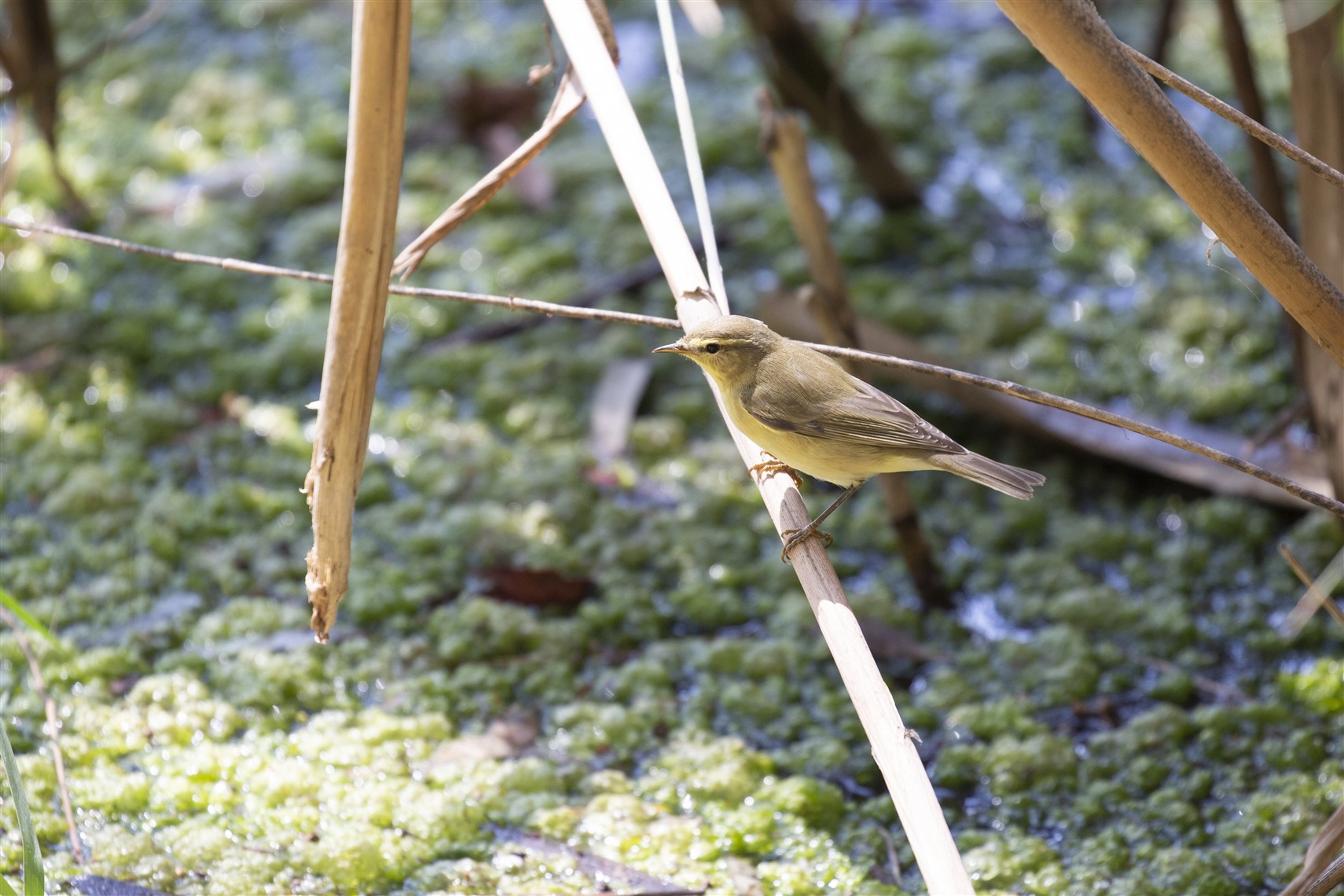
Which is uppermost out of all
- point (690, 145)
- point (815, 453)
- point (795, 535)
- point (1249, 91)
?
point (1249, 91)

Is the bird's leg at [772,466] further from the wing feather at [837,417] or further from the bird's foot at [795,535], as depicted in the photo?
the bird's foot at [795,535]

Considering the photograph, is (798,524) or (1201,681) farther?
(1201,681)

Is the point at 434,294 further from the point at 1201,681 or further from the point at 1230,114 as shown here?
the point at 1201,681

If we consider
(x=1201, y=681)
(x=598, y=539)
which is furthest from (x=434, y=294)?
(x=1201, y=681)

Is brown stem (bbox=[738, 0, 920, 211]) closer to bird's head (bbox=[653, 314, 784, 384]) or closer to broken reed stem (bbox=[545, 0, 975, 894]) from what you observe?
bird's head (bbox=[653, 314, 784, 384])

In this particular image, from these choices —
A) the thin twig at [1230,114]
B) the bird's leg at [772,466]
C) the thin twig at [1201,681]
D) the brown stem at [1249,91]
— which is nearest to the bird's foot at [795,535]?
the bird's leg at [772,466]

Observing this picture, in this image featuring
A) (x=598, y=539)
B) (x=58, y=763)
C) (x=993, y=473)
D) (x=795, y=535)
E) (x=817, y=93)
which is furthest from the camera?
(x=817, y=93)
